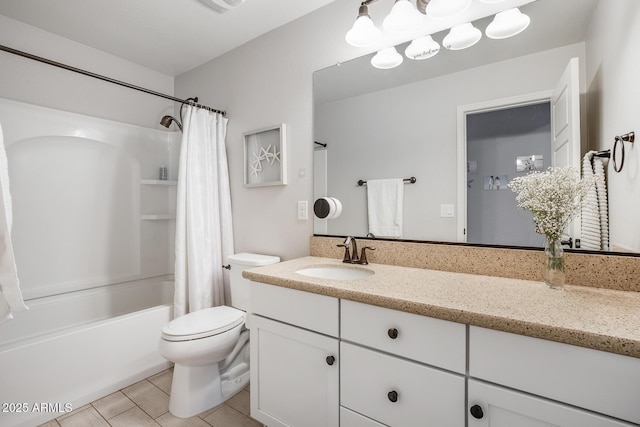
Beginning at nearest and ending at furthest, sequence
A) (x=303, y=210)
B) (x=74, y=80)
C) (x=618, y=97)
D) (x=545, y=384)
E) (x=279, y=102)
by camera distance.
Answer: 1. (x=545, y=384)
2. (x=618, y=97)
3. (x=303, y=210)
4. (x=279, y=102)
5. (x=74, y=80)

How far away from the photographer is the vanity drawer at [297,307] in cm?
113

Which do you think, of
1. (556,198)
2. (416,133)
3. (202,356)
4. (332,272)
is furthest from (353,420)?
(416,133)

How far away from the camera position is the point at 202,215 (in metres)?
2.11

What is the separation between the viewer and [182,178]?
2062mm

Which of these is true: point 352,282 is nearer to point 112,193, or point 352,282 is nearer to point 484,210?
point 484,210

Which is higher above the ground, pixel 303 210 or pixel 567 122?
pixel 567 122

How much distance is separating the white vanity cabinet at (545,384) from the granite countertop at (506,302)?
38 millimetres

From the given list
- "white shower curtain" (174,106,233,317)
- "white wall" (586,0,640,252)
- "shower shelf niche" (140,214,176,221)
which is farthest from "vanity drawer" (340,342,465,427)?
"shower shelf niche" (140,214,176,221)

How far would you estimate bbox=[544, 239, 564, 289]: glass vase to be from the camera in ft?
3.35

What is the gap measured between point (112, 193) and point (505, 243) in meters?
2.89

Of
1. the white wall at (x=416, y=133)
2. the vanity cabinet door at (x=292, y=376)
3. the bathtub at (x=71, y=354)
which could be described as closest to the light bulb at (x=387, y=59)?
the white wall at (x=416, y=133)

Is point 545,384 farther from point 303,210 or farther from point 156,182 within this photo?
point 156,182

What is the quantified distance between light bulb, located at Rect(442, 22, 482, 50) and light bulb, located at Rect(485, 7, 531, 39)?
0.05m

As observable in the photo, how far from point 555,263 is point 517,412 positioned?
527 mm
